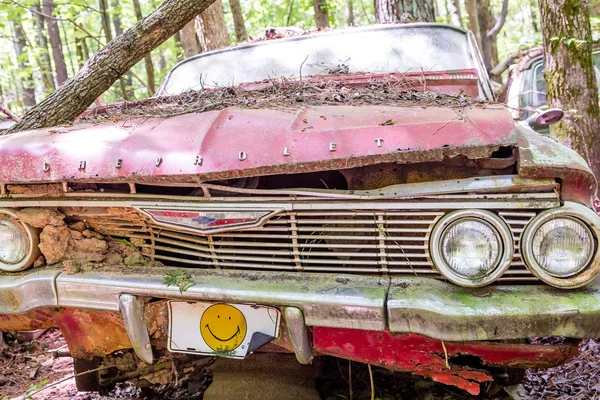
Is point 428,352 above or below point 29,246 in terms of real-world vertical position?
Result: below

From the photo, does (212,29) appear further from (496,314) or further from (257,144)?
(496,314)

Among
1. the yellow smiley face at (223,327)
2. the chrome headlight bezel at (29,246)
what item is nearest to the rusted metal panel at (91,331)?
A: the chrome headlight bezel at (29,246)

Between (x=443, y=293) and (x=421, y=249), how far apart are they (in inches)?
7.4

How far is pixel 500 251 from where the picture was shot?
171 cm

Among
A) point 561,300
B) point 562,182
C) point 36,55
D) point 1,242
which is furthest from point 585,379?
point 36,55

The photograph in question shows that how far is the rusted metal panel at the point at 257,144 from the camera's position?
1718mm

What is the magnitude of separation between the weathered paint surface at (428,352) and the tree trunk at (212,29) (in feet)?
21.9

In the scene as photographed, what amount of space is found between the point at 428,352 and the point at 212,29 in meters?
Answer: 6.88

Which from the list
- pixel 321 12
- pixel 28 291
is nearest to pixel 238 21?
pixel 321 12

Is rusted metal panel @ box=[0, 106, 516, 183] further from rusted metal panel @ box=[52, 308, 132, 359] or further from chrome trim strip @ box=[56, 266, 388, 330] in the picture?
rusted metal panel @ box=[52, 308, 132, 359]

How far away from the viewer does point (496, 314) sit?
165 centimetres

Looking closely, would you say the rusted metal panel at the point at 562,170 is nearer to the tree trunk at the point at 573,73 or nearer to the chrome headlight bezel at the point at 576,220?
the chrome headlight bezel at the point at 576,220

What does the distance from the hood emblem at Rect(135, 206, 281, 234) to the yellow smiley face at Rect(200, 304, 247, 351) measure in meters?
0.29

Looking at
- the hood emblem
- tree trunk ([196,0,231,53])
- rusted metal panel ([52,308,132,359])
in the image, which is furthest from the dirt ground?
tree trunk ([196,0,231,53])
